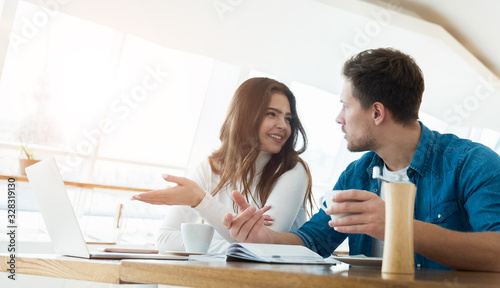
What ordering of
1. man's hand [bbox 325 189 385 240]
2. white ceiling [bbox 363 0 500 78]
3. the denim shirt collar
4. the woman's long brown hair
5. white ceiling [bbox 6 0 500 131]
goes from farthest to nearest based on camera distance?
white ceiling [bbox 363 0 500 78]
white ceiling [bbox 6 0 500 131]
the woman's long brown hair
the denim shirt collar
man's hand [bbox 325 189 385 240]

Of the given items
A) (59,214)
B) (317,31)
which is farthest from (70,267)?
(317,31)

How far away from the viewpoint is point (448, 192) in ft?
4.49

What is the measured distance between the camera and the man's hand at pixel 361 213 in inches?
36.3

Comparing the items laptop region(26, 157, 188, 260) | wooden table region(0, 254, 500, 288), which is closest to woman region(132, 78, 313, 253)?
laptop region(26, 157, 188, 260)

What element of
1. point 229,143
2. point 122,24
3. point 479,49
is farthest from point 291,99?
point 479,49

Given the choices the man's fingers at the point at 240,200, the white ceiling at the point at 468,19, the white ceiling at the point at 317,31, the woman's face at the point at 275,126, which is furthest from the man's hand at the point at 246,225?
the white ceiling at the point at 468,19

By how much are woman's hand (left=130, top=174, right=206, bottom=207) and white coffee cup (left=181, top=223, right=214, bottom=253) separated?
10cm

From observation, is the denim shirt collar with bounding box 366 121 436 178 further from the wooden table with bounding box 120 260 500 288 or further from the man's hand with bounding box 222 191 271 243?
the wooden table with bounding box 120 260 500 288

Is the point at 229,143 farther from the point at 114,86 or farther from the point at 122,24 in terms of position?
the point at 114,86

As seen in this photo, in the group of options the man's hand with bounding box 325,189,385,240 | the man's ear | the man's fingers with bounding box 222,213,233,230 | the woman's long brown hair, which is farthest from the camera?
the woman's long brown hair

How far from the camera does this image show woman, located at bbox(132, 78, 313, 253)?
5.77ft

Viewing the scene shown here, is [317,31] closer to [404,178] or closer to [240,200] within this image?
[404,178]

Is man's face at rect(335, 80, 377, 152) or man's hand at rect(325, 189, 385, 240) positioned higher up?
man's face at rect(335, 80, 377, 152)

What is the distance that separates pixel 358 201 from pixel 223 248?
2.63ft
